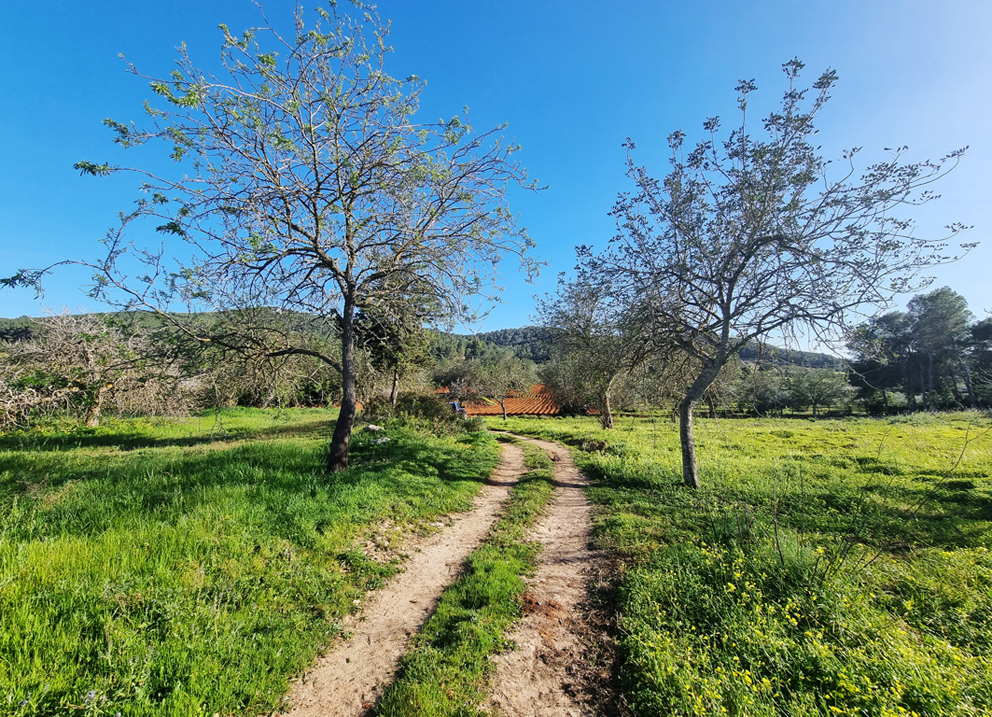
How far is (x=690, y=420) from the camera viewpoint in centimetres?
1012

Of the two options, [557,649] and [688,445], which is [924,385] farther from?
[557,649]

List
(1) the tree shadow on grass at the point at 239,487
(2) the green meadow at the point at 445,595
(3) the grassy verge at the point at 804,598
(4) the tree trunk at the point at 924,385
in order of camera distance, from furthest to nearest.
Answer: (4) the tree trunk at the point at 924,385, (1) the tree shadow on grass at the point at 239,487, (3) the grassy verge at the point at 804,598, (2) the green meadow at the point at 445,595

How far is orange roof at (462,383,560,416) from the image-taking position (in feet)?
161

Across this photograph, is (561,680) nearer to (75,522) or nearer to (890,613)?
(890,613)

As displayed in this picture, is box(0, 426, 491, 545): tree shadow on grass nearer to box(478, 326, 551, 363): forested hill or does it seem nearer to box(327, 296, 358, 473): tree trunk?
box(327, 296, 358, 473): tree trunk

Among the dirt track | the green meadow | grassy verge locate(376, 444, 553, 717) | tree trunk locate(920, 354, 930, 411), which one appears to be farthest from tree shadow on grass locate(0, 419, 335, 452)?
tree trunk locate(920, 354, 930, 411)

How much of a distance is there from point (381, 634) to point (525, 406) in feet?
160

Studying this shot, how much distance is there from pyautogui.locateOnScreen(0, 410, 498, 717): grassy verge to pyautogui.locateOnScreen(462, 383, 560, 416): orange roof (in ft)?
130

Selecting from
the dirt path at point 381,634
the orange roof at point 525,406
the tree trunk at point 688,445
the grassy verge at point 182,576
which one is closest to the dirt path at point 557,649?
the dirt path at point 381,634

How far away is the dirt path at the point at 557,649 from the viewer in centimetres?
333

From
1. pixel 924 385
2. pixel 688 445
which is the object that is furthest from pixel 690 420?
pixel 924 385

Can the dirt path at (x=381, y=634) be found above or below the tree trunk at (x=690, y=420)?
below

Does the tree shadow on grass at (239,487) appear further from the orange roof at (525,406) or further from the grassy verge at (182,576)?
the orange roof at (525,406)

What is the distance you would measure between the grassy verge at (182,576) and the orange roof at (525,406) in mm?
39768
